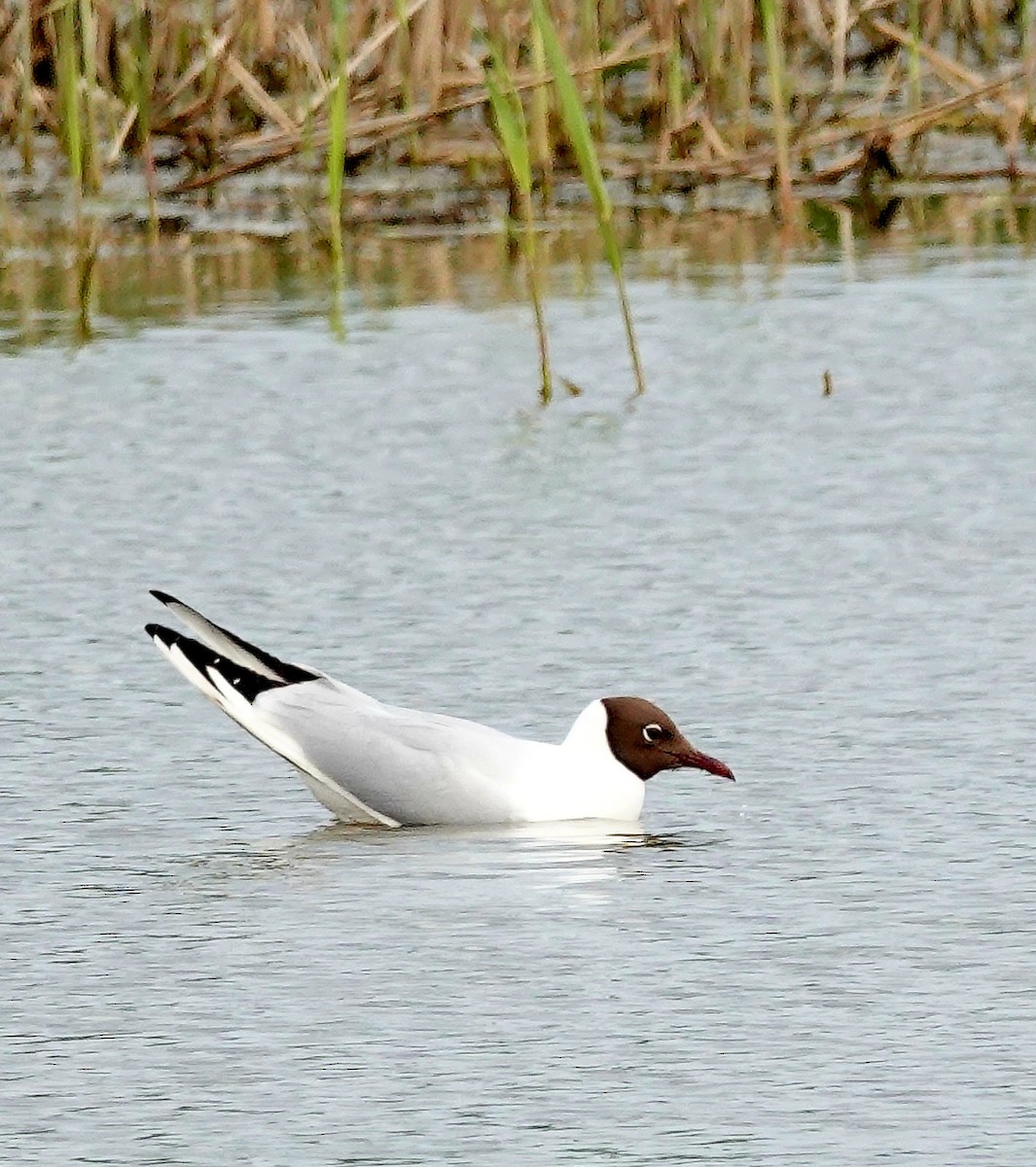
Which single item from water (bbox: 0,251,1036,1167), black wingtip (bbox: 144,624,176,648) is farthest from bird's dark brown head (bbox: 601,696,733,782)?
black wingtip (bbox: 144,624,176,648)

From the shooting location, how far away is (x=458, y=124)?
19.4 meters

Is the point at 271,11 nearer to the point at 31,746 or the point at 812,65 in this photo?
the point at 812,65

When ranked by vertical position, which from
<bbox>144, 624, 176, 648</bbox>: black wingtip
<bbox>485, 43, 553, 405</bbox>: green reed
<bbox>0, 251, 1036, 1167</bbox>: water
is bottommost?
<bbox>0, 251, 1036, 1167</bbox>: water

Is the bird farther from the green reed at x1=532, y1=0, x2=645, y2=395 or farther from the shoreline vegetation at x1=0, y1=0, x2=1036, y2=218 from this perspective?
the shoreline vegetation at x1=0, y1=0, x2=1036, y2=218

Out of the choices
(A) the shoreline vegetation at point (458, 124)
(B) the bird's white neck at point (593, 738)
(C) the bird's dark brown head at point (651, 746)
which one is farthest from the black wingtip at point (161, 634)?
(A) the shoreline vegetation at point (458, 124)

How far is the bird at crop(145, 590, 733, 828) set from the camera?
688cm

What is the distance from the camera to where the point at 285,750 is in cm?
699

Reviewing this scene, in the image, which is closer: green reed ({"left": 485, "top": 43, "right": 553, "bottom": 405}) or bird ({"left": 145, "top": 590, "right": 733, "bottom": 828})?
bird ({"left": 145, "top": 590, "right": 733, "bottom": 828})

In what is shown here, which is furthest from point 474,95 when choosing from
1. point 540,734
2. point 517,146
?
point 540,734

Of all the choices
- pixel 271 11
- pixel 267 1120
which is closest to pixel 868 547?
pixel 267 1120

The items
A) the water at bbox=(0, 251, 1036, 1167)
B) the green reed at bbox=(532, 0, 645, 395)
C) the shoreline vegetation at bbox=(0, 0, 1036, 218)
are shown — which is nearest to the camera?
the water at bbox=(0, 251, 1036, 1167)

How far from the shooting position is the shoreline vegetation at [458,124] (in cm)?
1620

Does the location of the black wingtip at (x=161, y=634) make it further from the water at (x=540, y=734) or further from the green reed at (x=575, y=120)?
the green reed at (x=575, y=120)

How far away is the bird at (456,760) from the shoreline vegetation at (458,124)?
25.7 ft
